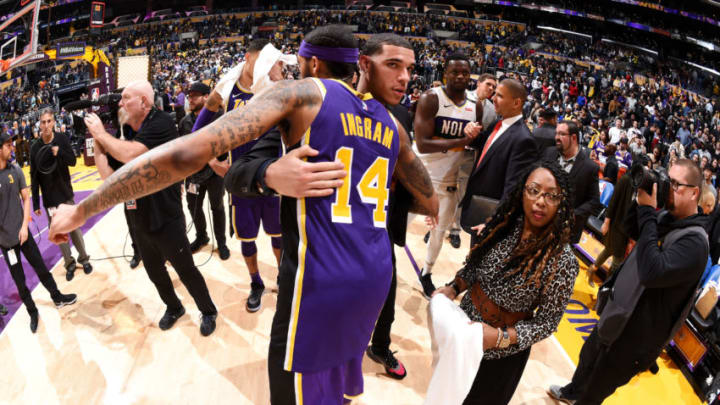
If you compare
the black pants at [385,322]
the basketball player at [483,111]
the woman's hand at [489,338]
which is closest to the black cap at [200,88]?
the basketball player at [483,111]

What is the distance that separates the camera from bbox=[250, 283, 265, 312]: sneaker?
148 inches

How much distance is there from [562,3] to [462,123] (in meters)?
33.0

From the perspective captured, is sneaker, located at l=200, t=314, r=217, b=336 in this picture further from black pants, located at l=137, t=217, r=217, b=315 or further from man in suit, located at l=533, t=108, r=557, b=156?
man in suit, located at l=533, t=108, r=557, b=156

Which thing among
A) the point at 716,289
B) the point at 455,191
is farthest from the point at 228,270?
the point at 716,289

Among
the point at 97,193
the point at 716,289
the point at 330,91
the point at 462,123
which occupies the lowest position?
the point at 716,289

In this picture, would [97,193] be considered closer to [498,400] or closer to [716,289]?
[498,400]

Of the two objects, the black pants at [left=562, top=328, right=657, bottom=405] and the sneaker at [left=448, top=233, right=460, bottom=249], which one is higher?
the black pants at [left=562, top=328, right=657, bottom=405]

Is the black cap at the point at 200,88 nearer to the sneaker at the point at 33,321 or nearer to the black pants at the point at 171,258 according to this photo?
the black pants at the point at 171,258

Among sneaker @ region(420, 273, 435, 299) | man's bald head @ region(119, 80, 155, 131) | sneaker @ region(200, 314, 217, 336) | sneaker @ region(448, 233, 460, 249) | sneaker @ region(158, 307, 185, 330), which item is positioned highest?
man's bald head @ region(119, 80, 155, 131)

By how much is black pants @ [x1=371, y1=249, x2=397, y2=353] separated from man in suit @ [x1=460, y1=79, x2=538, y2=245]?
0.96m

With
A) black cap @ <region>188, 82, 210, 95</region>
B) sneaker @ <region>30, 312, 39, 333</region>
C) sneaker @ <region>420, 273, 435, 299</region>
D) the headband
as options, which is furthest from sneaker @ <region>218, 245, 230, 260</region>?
the headband

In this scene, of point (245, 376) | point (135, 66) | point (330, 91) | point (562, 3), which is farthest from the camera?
point (562, 3)

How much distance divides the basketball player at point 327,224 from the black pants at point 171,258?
1728mm

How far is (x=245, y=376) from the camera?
3.02 metres
